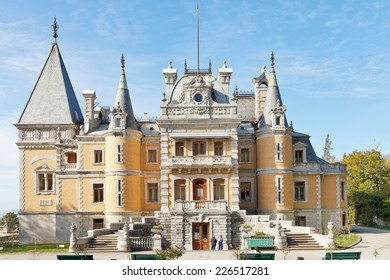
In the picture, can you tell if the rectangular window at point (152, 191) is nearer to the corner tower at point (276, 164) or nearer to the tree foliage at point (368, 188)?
the corner tower at point (276, 164)

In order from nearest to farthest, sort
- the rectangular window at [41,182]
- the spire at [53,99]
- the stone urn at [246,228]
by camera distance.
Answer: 1. the stone urn at [246,228]
2. the rectangular window at [41,182]
3. the spire at [53,99]

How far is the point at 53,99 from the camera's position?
43.2 m

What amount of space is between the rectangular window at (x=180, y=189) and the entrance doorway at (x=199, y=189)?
2.98ft

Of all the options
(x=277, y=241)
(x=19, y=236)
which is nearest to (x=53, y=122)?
(x=19, y=236)

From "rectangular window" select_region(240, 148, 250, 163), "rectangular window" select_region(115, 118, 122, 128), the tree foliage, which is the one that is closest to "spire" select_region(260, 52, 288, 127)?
"rectangular window" select_region(240, 148, 250, 163)

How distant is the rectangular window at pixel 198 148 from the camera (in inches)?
1548

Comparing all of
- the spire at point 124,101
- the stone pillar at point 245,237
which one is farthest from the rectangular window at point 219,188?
the spire at point 124,101

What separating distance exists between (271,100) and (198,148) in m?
7.84

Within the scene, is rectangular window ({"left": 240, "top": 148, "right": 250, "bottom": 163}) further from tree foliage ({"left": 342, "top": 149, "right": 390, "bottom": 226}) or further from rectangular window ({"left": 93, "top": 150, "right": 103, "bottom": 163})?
tree foliage ({"left": 342, "top": 149, "right": 390, "bottom": 226})

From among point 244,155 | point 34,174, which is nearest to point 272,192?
point 244,155

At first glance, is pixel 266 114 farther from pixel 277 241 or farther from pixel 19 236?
pixel 19 236

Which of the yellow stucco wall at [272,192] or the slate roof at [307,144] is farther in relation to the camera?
the slate roof at [307,144]

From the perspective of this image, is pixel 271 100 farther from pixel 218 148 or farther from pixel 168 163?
pixel 168 163
